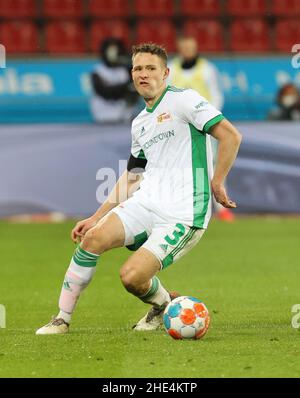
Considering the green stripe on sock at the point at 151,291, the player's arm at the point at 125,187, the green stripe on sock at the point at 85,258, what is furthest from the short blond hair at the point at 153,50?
the green stripe on sock at the point at 151,291

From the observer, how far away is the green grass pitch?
20.4 ft

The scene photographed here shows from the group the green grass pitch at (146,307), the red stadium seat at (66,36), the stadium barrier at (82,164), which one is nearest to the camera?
the green grass pitch at (146,307)

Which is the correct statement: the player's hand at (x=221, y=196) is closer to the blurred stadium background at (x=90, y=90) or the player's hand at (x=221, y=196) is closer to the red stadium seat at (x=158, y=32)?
the blurred stadium background at (x=90, y=90)

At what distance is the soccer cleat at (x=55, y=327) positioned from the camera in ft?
24.5

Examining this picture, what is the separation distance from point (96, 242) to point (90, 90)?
10.4 m

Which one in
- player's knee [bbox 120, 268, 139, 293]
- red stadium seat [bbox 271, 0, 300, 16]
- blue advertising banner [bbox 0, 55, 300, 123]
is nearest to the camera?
player's knee [bbox 120, 268, 139, 293]

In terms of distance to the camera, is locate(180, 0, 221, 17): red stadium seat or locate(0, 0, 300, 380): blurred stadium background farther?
locate(180, 0, 221, 17): red stadium seat

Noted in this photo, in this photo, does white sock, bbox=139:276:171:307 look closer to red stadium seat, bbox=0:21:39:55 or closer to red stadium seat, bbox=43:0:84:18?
red stadium seat, bbox=0:21:39:55

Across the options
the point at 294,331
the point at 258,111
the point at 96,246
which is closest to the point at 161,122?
the point at 96,246

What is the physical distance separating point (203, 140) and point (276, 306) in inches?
73.2

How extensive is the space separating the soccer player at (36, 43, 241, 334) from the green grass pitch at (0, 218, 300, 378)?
0.38 metres

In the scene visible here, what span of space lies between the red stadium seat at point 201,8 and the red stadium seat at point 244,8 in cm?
24

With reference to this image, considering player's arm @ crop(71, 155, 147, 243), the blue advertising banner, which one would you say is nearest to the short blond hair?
player's arm @ crop(71, 155, 147, 243)

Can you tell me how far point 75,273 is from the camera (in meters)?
7.52
